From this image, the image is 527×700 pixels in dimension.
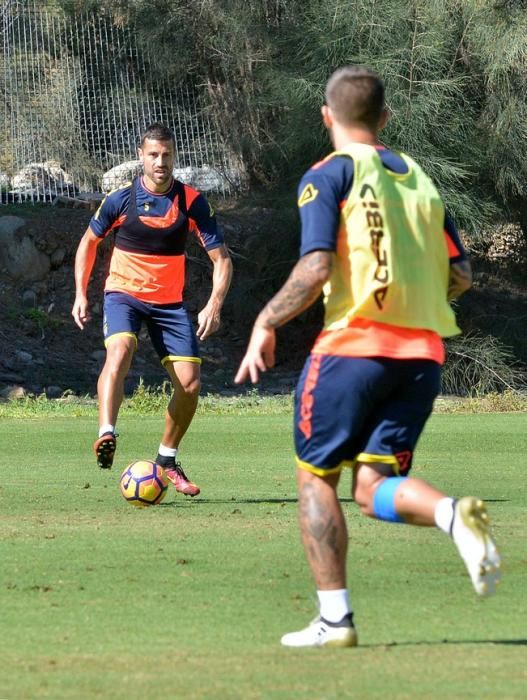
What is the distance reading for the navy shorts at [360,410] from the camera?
506 cm

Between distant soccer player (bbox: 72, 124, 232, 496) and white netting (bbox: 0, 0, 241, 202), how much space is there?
54.5ft

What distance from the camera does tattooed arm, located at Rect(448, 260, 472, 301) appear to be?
566cm

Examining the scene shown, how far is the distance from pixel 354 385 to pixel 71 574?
229 centimetres

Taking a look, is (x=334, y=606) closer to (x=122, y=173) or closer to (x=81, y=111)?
(x=122, y=173)

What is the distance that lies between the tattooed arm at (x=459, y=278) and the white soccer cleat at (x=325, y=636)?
147 cm

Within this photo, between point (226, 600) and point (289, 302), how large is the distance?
164 cm

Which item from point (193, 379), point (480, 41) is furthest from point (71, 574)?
point (480, 41)

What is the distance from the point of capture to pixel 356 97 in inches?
203

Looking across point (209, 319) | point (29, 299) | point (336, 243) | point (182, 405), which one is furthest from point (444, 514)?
point (29, 299)

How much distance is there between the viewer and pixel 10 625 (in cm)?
552

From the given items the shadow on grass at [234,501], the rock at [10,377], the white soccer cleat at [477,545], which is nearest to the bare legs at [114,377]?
the shadow on grass at [234,501]

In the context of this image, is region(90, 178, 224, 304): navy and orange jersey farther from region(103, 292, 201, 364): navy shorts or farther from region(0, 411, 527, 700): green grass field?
region(0, 411, 527, 700): green grass field

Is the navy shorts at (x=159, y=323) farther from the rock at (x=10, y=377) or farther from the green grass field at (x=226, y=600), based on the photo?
the rock at (x=10, y=377)

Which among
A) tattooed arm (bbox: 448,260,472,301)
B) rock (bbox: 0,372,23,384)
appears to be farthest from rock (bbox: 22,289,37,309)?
tattooed arm (bbox: 448,260,472,301)
